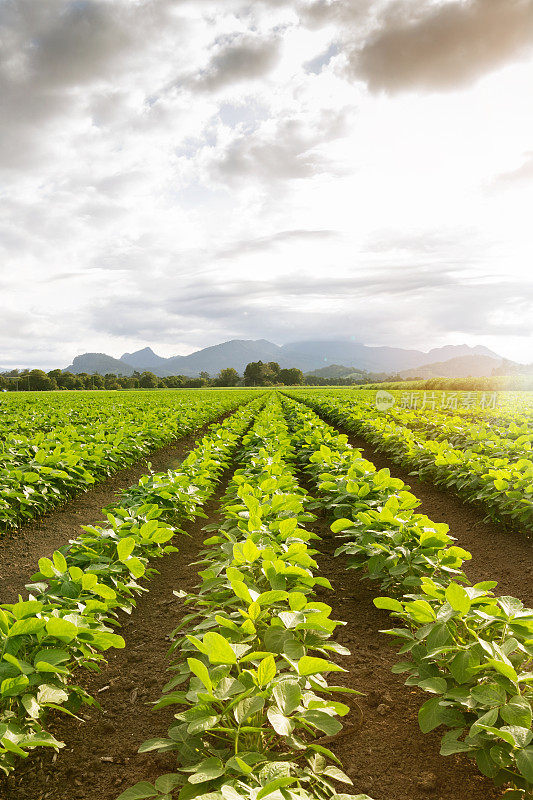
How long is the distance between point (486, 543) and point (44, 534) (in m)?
6.22

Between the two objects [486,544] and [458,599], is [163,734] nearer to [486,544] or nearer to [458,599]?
[458,599]

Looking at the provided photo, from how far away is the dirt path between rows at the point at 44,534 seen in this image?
5.36 meters

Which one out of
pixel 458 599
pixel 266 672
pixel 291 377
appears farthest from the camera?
pixel 291 377

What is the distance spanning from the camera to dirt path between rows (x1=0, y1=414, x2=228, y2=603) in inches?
211

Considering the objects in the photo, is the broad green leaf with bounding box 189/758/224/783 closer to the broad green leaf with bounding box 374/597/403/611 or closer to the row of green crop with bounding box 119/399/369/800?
the row of green crop with bounding box 119/399/369/800

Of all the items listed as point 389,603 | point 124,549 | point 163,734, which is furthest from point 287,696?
point 124,549

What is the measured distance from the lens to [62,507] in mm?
7879

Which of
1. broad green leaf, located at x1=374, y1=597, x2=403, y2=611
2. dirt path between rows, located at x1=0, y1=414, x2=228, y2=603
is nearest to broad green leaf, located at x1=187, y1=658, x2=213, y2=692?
broad green leaf, located at x1=374, y1=597, x2=403, y2=611

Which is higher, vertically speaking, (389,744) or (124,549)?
(124,549)

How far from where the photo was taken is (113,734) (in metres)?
2.57

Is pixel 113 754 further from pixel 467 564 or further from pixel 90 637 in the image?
pixel 467 564

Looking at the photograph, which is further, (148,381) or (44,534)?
(148,381)

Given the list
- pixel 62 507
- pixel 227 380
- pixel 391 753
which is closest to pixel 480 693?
pixel 391 753

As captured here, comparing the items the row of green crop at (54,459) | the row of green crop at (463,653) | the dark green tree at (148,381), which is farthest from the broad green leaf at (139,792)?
the dark green tree at (148,381)
